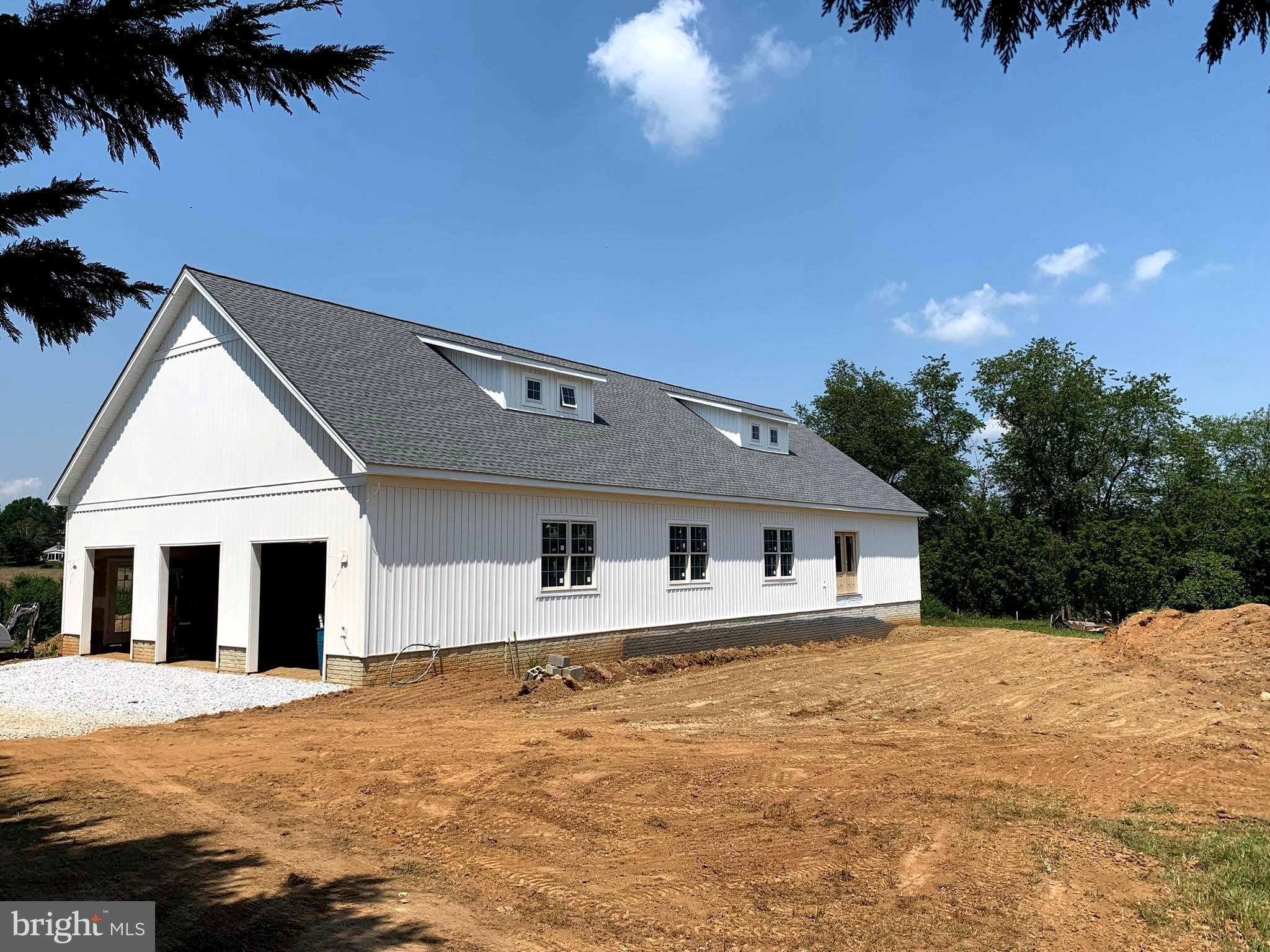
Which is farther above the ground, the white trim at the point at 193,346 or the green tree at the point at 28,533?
the white trim at the point at 193,346

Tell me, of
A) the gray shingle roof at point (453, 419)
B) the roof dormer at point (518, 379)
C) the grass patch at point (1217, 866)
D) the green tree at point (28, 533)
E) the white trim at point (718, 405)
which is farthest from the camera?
the green tree at point (28, 533)

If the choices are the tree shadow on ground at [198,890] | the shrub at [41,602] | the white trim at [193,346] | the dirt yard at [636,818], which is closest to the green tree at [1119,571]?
the dirt yard at [636,818]

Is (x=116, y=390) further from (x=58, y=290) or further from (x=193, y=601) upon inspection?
(x=58, y=290)

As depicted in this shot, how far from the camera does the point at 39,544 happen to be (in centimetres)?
6781

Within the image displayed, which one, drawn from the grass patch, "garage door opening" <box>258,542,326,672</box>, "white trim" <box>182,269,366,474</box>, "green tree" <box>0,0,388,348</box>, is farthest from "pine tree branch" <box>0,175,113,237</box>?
"garage door opening" <box>258,542,326,672</box>

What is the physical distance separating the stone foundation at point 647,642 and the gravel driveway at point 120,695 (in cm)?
75

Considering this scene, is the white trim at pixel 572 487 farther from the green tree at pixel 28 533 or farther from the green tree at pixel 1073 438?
the green tree at pixel 28 533

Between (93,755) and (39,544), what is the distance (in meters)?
71.9

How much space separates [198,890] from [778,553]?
18883 millimetres

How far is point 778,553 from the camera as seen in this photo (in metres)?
22.9

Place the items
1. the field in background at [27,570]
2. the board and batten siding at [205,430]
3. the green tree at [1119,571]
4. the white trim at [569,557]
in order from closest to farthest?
the board and batten siding at [205,430] → the white trim at [569,557] → the green tree at [1119,571] → the field in background at [27,570]

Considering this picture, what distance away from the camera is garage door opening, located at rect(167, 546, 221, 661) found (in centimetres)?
1884

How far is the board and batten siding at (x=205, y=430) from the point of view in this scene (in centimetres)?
1495

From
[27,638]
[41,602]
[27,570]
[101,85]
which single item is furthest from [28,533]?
[101,85]
